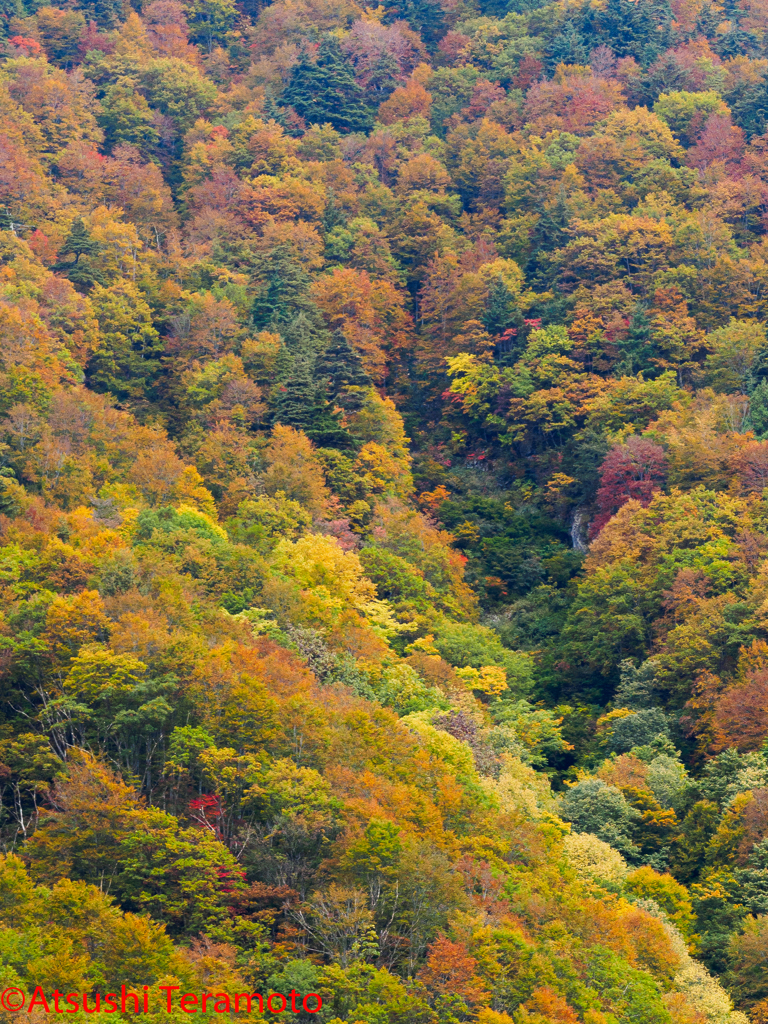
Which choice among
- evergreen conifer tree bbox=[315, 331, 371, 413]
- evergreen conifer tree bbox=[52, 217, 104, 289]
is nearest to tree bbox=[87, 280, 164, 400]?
evergreen conifer tree bbox=[52, 217, 104, 289]

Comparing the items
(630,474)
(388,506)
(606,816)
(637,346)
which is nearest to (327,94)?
(637,346)

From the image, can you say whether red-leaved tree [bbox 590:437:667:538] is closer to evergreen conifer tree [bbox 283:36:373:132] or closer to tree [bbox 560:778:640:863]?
tree [bbox 560:778:640:863]

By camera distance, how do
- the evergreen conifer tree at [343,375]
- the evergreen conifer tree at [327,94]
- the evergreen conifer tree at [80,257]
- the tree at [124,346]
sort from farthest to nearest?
the evergreen conifer tree at [327,94] < the evergreen conifer tree at [80,257] < the tree at [124,346] < the evergreen conifer tree at [343,375]

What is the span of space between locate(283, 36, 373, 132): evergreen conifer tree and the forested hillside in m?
0.21

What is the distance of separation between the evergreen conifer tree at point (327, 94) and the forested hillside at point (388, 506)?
0.69 feet

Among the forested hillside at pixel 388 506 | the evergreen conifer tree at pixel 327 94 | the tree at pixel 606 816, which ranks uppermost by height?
the evergreen conifer tree at pixel 327 94

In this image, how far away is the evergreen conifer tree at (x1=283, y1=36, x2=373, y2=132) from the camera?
82.8m

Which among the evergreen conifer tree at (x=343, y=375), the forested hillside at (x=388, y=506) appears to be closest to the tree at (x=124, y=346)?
the forested hillside at (x=388, y=506)

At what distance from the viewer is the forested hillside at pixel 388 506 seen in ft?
101

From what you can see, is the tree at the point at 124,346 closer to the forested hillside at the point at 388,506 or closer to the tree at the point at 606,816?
the forested hillside at the point at 388,506

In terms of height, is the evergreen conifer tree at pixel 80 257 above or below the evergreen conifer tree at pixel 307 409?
above

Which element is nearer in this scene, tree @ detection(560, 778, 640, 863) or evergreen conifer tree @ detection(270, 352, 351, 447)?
tree @ detection(560, 778, 640, 863)

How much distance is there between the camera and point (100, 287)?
200 feet

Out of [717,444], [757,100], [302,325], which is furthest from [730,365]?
[757,100]
